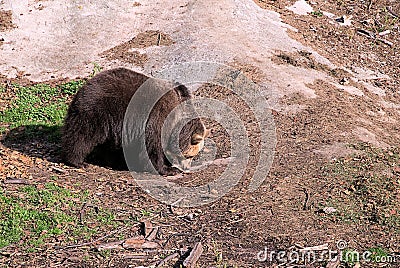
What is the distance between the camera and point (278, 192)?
7414 mm

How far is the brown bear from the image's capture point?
7898 millimetres

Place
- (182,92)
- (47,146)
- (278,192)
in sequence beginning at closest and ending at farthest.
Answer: (278,192)
(182,92)
(47,146)

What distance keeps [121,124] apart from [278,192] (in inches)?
90.0

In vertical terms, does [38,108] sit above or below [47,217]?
below

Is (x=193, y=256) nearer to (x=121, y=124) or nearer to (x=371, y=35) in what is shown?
(x=121, y=124)

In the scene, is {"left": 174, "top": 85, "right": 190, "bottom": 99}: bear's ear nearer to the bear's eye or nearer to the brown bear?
the brown bear

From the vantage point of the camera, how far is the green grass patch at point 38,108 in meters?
9.58

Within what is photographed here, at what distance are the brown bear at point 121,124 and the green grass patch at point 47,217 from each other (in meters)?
1.01

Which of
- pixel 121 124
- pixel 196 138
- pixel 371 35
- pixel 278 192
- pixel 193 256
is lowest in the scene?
pixel 371 35

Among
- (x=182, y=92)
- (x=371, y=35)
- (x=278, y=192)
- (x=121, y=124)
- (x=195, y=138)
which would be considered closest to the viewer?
(x=278, y=192)

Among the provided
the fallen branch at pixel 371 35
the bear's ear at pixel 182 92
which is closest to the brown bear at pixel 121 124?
the bear's ear at pixel 182 92

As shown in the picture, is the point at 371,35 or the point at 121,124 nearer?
the point at 121,124

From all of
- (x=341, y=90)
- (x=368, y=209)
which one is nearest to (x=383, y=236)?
(x=368, y=209)

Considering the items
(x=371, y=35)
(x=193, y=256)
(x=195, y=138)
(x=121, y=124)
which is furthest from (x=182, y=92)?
(x=371, y=35)
